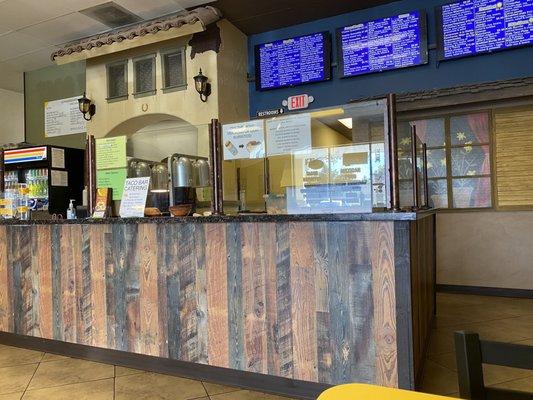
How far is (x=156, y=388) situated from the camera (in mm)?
2580

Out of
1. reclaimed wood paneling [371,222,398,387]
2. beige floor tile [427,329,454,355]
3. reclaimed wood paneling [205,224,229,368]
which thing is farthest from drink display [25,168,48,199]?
beige floor tile [427,329,454,355]

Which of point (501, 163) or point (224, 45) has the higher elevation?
point (224, 45)

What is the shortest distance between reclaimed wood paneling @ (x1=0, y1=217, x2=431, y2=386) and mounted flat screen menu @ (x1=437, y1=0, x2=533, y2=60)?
349cm

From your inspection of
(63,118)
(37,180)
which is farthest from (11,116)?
(37,180)

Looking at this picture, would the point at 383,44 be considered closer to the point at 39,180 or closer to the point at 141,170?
the point at 141,170

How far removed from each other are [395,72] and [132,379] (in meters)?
4.38

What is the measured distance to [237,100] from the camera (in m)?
5.72

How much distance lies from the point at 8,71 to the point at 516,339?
8431 mm

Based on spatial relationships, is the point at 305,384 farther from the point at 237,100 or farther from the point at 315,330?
the point at 237,100

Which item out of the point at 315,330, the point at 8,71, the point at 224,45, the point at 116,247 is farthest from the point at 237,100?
the point at 8,71

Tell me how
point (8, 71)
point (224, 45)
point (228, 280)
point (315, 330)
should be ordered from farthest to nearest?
1. point (8, 71)
2. point (224, 45)
3. point (228, 280)
4. point (315, 330)

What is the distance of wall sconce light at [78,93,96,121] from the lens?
618cm

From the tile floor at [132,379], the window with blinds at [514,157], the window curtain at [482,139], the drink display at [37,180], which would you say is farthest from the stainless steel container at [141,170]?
the window with blinds at [514,157]

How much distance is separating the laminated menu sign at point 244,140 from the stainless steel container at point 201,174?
483 millimetres
